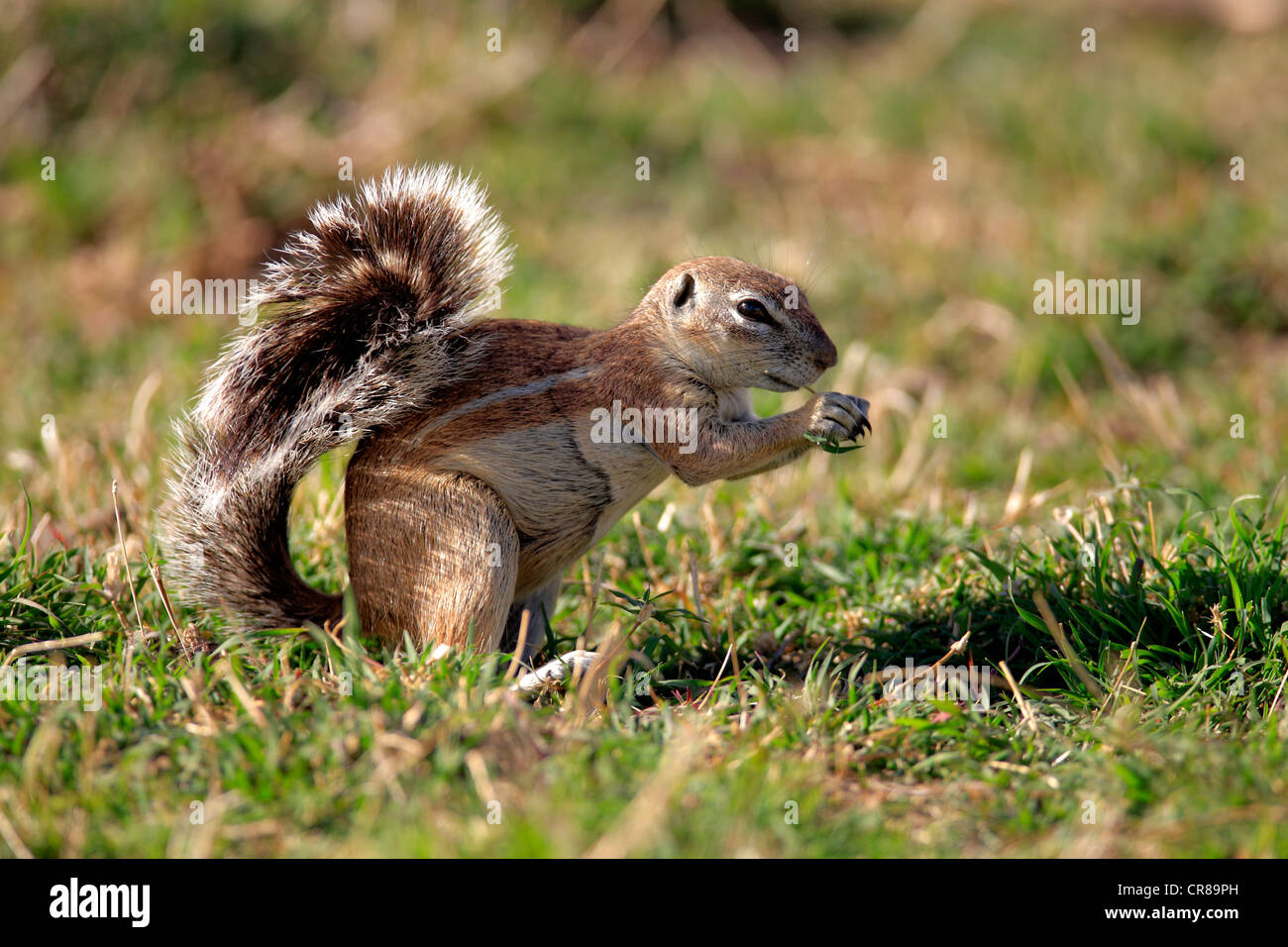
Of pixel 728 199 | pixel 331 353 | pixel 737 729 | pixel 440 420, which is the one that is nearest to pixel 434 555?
pixel 440 420

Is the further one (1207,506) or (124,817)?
(1207,506)

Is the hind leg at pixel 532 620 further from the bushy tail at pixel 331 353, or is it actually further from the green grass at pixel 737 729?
the bushy tail at pixel 331 353

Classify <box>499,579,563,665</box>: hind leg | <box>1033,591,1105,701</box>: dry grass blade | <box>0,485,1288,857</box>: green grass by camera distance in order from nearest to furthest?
<box>0,485,1288,857</box>: green grass < <box>1033,591,1105,701</box>: dry grass blade < <box>499,579,563,665</box>: hind leg

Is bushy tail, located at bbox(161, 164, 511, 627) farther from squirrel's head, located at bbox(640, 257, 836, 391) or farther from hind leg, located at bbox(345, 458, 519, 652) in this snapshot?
squirrel's head, located at bbox(640, 257, 836, 391)

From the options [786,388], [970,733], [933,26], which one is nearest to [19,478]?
[786,388]

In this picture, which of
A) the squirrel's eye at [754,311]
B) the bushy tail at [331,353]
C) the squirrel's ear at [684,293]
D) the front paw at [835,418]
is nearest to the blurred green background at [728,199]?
the bushy tail at [331,353]

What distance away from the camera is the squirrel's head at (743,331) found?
371 cm

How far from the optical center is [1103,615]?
12.1ft

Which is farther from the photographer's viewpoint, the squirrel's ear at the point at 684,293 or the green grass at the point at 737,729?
the squirrel's ear at the point at 684,293

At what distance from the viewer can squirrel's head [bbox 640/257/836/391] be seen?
371 cm

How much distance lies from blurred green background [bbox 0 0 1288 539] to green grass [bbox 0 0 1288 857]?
0.03m

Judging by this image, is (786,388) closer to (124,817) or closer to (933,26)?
(124,817)

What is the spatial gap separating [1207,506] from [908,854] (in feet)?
7.58

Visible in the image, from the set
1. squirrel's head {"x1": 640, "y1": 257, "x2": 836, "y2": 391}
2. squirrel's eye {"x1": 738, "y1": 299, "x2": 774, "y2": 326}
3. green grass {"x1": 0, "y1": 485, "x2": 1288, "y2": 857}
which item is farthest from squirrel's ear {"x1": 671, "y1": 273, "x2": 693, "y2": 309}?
green grass {"x1": 0, "y1": 485, "x2": 1288, "y2": 857}
